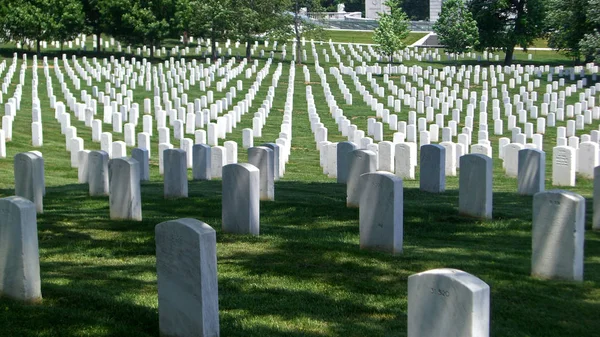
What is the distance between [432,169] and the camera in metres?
14.6

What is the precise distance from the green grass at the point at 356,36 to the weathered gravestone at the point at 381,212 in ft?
234

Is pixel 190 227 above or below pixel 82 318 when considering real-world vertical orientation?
above

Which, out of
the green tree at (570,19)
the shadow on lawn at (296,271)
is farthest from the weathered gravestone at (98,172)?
the green tree at (570,19)

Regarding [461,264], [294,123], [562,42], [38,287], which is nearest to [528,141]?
[294,123]

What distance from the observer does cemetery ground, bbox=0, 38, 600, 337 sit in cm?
723

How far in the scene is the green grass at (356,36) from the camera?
82000 millimetres

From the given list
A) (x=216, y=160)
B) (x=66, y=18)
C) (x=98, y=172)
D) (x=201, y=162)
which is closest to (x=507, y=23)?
(x=66, y=18)

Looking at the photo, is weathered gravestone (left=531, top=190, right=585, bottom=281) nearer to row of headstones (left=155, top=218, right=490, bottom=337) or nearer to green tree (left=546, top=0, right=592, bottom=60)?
row of headstones (left=155, top=218, right=490, bottom=337)

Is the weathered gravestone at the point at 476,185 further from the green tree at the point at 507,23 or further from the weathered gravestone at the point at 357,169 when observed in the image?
the green tree at the point at 507,23

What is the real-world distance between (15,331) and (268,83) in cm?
4063

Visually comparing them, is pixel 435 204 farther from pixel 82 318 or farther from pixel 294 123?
pixel 294 123

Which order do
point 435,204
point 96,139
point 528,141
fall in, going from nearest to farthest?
point 435,204
point 96,139
point 528,141

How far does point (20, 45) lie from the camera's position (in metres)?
63.9

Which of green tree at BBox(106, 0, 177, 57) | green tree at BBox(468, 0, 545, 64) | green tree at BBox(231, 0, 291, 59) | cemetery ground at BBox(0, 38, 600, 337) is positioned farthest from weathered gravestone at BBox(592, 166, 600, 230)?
green tree at BBox(468, 0, 545, 64)
